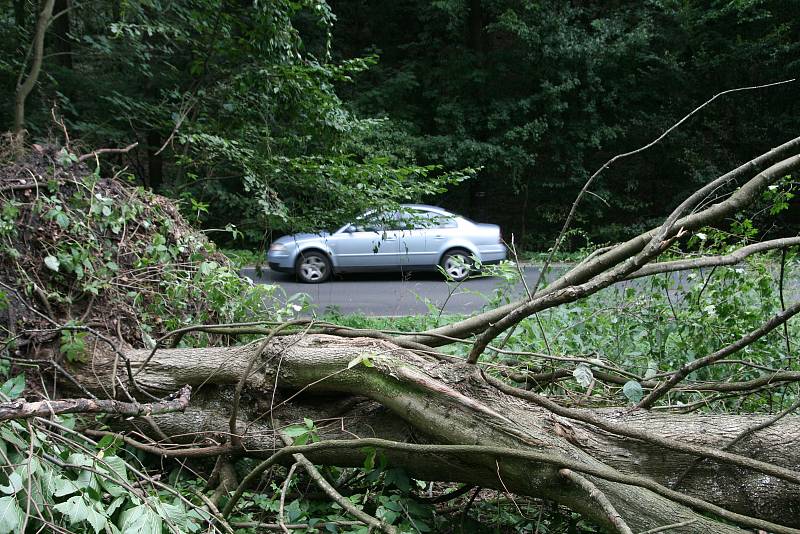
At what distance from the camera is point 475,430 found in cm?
257

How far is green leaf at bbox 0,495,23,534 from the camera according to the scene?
176 centimetres

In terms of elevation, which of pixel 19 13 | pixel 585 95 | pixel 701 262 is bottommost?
pixel 701 262

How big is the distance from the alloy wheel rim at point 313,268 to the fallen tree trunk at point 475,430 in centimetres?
966

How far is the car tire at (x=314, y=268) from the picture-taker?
13023 millimetres

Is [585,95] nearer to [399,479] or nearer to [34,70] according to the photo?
[34,70]

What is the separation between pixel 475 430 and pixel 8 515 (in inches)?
62.1

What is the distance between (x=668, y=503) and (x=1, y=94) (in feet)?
27.5

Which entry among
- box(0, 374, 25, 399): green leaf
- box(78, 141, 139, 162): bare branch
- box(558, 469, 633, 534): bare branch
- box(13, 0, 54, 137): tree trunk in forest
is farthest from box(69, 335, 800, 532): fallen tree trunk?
box(13, 0, 54, 137): tree trunk in forest

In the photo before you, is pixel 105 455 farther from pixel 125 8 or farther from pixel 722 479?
pixel 125 8

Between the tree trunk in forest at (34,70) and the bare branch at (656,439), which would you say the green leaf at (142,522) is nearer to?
the bare branch at (656,439)

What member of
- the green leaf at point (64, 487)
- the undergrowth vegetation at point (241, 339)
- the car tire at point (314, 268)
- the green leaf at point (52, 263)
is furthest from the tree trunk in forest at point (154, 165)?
the green leaf at point (64, 487)

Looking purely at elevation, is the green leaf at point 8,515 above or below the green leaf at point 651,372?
below

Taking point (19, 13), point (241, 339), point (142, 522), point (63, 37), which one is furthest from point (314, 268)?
point (142, 522)

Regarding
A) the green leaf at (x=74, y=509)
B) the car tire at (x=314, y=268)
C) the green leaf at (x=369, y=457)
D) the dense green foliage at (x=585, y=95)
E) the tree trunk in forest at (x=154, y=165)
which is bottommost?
the green leaf at (x=369, y=457)
